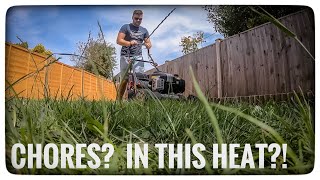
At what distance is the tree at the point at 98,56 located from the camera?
72 centimetres

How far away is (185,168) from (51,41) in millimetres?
318

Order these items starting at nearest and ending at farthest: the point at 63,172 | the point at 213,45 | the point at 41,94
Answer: the point at 63,172
the point at 213,45
the point at 41,94

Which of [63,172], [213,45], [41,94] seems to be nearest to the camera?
[63,172]

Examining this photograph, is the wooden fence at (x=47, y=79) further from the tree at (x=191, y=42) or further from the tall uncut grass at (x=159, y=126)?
the tree at (x=191, y=42)

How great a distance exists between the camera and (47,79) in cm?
85

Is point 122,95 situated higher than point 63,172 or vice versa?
point 122,95

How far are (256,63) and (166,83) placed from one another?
18 centimetres

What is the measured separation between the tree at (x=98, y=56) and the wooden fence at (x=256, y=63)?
10 cm

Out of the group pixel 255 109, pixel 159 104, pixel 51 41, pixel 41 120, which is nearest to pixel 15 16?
pixel 51 41

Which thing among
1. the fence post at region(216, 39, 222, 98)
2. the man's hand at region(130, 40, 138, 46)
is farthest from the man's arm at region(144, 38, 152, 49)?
the fence post at region(216, 39, 222, 98)

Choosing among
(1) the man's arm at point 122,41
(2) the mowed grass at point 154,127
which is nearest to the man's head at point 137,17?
(1) the man's arm at point 122,41
